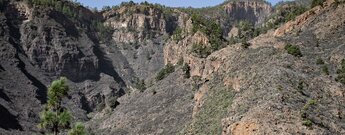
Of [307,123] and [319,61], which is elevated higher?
[319,61]

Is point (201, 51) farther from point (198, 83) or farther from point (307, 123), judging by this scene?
point (307, 123)

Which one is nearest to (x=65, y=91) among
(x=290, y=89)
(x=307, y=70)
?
(x=290, y=89)

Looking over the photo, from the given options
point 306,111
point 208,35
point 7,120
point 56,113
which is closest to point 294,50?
point 306,111

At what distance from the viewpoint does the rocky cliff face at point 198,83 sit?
70500 millimetres

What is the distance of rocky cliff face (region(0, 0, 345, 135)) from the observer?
231 ft

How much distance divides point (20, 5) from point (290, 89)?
140747 mm

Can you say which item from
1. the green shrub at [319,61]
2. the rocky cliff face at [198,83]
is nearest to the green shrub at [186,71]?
the rocky cliff face at [198,83]

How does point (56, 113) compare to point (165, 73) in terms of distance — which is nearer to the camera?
point (56, 113)

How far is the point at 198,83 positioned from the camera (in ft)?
378

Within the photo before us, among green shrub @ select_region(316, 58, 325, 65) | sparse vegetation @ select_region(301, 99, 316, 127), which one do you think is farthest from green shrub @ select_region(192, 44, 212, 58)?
sparse vegetation @ select_region(301, 99, 316, 127)

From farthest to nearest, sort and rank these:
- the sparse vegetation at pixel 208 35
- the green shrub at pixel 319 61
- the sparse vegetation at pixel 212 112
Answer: the sparse vegetation at pixel 208 35 → the green shrub at pixel 319 61 → the sparse vegetation at pixel 212 112

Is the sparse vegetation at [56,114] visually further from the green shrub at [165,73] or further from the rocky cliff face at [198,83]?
the green shrub at [165,73]

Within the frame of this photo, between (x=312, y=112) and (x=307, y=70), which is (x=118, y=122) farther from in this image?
(x=312, y=112)

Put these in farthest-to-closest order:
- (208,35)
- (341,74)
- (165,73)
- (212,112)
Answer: (165,73)
(208,35)
(212,112)
(341,74)
